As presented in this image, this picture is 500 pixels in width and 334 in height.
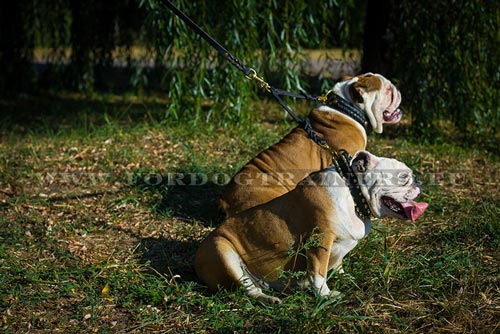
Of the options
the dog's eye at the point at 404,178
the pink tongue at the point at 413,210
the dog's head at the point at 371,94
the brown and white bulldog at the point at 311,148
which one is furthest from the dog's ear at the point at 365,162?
the dog's head at the point at 371,94

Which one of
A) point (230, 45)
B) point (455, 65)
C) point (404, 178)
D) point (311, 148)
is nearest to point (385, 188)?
point (404, 178)

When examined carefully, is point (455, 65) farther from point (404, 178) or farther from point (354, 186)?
point (354, 186)

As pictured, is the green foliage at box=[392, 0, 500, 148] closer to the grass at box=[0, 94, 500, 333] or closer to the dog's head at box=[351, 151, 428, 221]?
the grass at box=[0, 94, 500, 333]

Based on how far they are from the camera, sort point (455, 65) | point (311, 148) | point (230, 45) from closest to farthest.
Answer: point (311, 148) < point (230, 45) < point (455, 65)

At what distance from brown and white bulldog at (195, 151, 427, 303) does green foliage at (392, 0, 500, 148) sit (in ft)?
11.9

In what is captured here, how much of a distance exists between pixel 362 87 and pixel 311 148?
0.56m

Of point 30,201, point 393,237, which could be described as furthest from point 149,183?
point 393,237

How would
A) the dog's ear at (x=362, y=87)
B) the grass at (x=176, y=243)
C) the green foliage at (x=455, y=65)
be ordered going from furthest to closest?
the green foliage at (x=455, y=65)
the dog's ear at (x=362, y=87)
the grass at (x=176, y=243)

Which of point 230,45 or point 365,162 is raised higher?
point 230,45

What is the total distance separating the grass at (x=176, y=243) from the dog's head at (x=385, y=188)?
410 mm

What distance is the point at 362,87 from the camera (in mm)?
4625

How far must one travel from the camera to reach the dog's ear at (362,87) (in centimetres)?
462

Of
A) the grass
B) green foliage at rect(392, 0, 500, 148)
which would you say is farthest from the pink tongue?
green foliage at rect(392, 0, 500, 148)

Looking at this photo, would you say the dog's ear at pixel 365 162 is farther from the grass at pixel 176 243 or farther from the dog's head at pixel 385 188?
the grass at pixel 176 243
